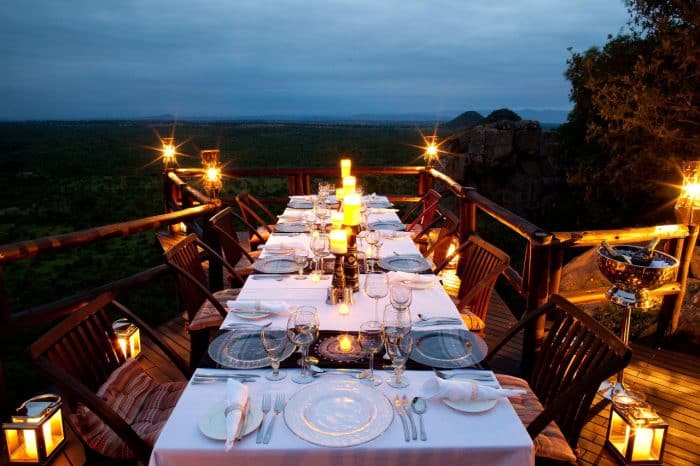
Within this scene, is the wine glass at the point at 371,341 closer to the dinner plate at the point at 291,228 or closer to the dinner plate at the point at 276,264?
the dinner plate at the point at 276,264

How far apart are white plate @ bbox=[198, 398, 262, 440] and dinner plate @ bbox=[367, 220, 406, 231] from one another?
2607mm

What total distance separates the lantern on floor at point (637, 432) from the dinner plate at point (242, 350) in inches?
63.8

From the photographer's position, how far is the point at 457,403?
1.40 metres

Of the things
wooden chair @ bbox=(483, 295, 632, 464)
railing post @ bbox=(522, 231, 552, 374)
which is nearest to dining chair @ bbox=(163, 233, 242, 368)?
wooden chair @ bbox=(483, 295, 632, 464)

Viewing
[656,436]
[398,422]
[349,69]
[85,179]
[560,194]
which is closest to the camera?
[398,422]

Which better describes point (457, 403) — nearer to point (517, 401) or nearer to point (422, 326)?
point (422, 326)

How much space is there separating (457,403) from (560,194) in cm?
1474

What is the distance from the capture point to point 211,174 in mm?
4766

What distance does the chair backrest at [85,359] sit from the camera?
1.52 meters

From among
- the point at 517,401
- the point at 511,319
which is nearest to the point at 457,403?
the point at 517,401

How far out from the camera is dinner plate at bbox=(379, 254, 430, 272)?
9.07ft

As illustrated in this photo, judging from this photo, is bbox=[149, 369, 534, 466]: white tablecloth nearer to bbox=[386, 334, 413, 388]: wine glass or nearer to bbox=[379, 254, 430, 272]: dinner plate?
bbox=[386, 334, 413, 388]: wine glass

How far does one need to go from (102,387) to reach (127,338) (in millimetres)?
1127

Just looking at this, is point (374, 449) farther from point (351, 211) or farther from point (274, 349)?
point (351, 211)
